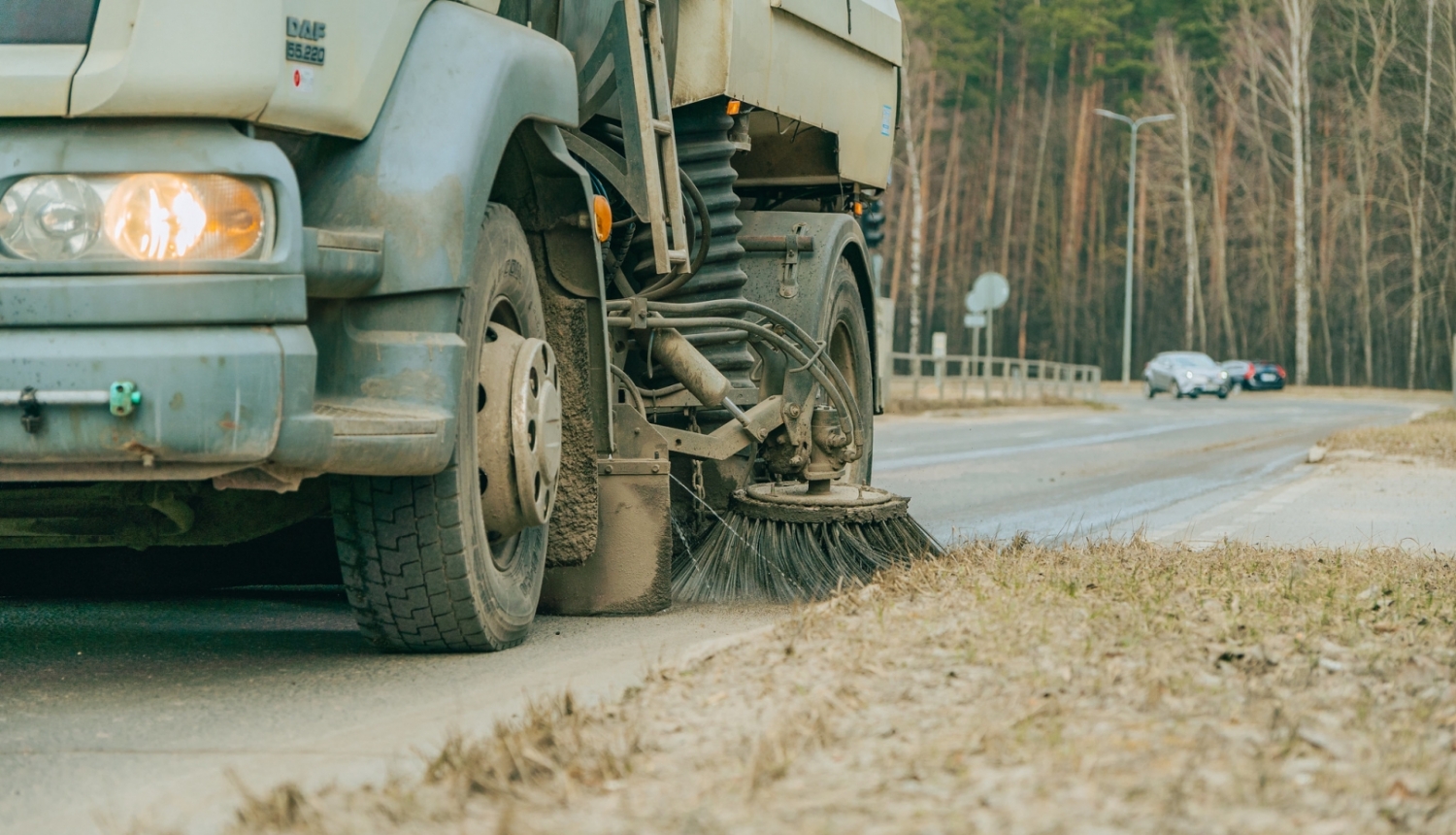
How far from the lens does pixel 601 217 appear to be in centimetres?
504

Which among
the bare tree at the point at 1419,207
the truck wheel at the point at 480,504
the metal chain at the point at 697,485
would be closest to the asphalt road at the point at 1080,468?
the metal chain at the point at 697,485

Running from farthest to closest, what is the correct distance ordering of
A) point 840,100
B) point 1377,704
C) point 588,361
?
point 840,100 < point 588,361 < point 1377,704

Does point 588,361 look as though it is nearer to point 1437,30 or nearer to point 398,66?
point 398,66

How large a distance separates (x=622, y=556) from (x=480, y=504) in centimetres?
119

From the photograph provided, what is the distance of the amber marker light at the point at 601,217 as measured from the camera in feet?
16.3

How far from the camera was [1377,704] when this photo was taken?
3469 millimetres

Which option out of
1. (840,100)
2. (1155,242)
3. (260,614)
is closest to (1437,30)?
(1155,242)

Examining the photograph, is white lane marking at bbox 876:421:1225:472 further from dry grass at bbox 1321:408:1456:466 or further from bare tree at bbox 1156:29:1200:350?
bare tree at bbox 1156:29:1200:350

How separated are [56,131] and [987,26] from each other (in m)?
65.1

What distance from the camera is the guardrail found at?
104 ft

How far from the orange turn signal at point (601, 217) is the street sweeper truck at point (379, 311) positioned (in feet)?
0.04

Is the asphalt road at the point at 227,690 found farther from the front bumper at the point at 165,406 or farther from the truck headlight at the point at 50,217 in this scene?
the truck headlight at the point at 50,217

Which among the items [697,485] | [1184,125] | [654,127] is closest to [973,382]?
[697,485]

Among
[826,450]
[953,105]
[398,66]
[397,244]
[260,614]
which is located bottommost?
[260,614]
